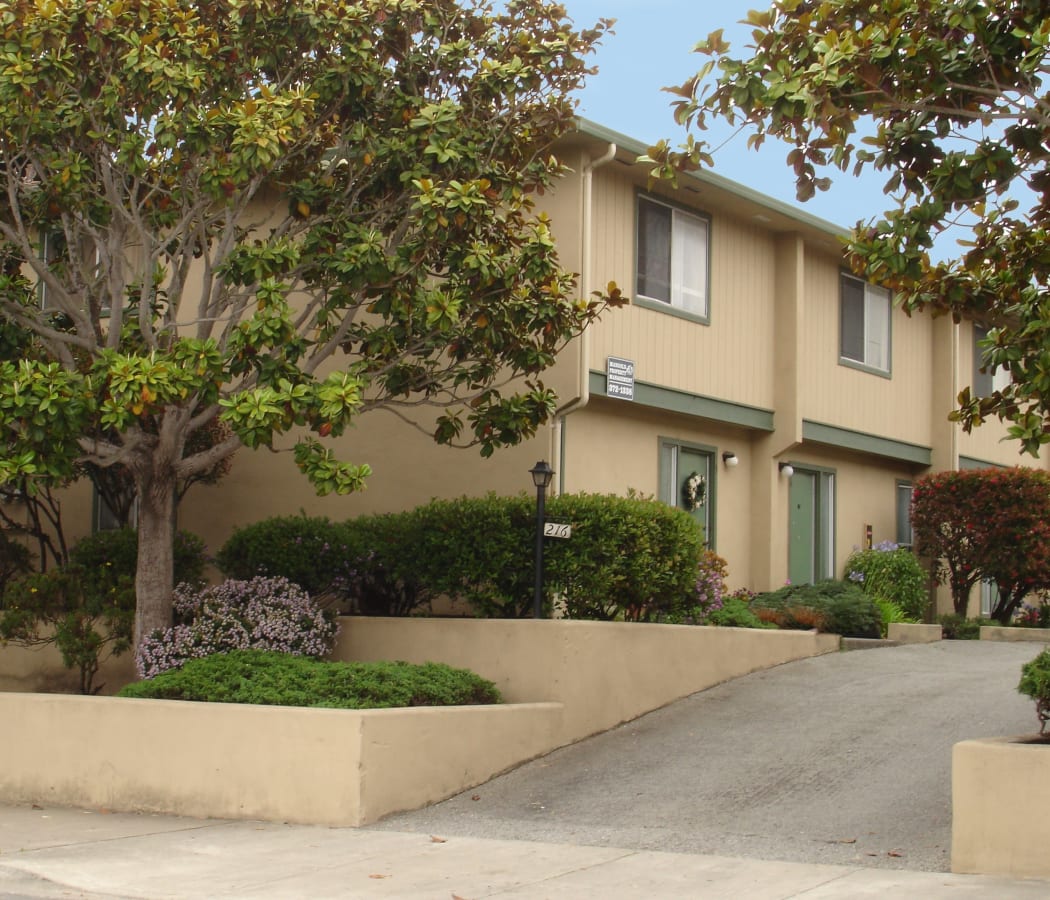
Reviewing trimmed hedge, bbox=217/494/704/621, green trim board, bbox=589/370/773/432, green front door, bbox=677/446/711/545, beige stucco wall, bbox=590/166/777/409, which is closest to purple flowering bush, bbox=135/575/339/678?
trimmed hedge, bbox=217/494/704/621

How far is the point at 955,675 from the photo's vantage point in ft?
46.5

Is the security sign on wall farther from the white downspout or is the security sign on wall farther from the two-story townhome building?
the white downspout

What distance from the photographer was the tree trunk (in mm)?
12609

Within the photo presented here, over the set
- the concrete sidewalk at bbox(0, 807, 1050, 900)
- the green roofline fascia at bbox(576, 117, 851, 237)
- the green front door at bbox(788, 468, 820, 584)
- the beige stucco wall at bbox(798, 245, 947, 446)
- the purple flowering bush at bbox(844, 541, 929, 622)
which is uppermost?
the green roofline fascia at bbox(576, 117, 851, 237)

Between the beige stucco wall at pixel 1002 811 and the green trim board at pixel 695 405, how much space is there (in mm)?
7293

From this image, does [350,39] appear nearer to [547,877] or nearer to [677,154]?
[677,154]

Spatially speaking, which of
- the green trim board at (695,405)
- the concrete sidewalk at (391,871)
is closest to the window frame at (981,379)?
the green trim board at (695,405)

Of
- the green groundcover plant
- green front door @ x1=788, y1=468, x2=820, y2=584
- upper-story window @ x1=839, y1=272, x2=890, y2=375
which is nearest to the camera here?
the green groundcover plant

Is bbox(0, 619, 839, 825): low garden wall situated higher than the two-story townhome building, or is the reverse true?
the two-story townhome building

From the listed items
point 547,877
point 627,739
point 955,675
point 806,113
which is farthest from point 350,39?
point 955,675

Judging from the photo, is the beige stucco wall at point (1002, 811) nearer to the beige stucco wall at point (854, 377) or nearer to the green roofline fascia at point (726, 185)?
the green roofline fascia at point (726, 185)

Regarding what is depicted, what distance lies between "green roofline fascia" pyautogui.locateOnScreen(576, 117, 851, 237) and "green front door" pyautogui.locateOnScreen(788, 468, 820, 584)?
3.26 meters

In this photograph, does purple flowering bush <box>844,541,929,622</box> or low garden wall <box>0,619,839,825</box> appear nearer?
low garden wall <box>0,619,839,825</box>

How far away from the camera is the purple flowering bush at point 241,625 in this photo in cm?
1236
